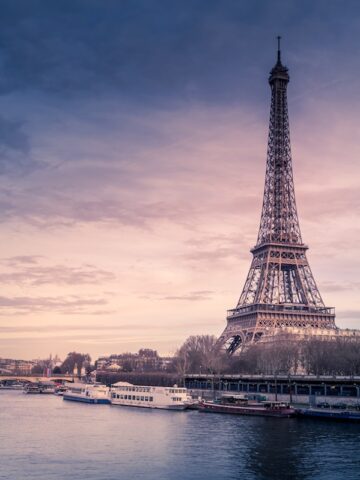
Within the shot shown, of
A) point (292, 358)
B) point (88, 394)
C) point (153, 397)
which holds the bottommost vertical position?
point (88, 394)

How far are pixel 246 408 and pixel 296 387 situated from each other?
19.7 metres

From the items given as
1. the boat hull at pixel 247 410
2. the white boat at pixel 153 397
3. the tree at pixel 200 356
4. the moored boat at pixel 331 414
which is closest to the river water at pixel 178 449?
the boat hull at pixel 247 410

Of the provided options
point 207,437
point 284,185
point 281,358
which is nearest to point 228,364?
point 281,358

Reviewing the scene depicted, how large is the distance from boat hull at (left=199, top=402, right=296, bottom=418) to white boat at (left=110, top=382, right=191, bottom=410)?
462 centimetres

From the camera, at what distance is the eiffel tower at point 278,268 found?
132375 mm

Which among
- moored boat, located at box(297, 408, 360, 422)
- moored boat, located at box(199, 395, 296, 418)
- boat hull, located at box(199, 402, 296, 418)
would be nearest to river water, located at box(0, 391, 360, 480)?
boat hull, located at box(199, 402, 296, 418)

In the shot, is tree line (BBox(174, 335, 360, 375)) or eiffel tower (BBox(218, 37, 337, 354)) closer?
tree line (BBox(174, 335, 360, 375))

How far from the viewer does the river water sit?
41.2 m

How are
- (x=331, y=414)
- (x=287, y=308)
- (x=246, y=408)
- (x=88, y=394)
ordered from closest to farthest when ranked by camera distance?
(x=331, y=414)
(x=246, y=408)
(x=88, y=394)
(x=287, y=308)

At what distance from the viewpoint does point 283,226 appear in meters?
141

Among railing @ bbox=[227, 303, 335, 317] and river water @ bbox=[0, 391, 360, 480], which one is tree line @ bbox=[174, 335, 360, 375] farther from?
river water @ bbox=[0, 391, 360, 480]

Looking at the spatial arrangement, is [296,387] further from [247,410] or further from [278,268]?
[278,268]

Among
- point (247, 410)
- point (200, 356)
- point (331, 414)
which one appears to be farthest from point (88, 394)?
point (331, 414)

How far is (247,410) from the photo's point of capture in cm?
8262
